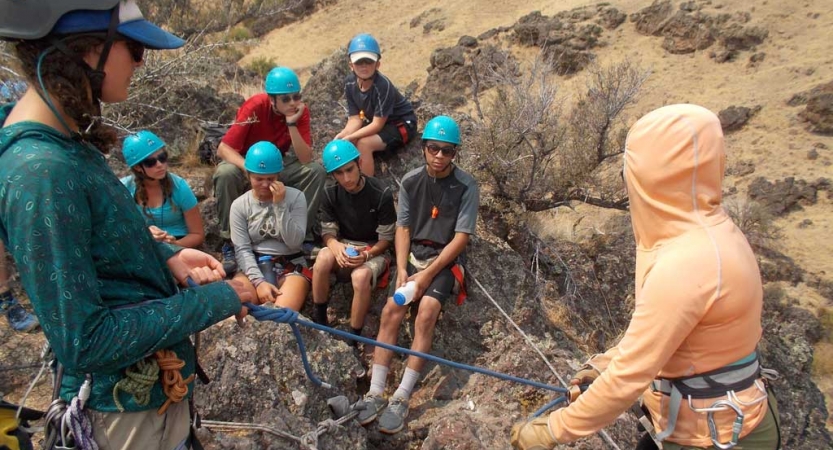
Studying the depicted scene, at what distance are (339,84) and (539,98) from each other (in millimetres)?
2320

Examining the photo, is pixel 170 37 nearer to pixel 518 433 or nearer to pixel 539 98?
pixel 518 433

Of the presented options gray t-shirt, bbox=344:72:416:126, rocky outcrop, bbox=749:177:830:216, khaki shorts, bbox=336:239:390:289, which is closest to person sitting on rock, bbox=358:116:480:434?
khaki shorts, bbox=336:239:390:289

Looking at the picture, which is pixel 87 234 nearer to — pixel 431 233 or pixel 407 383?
pixel 407 383

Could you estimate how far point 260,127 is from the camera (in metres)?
4.81

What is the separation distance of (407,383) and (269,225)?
1508mm

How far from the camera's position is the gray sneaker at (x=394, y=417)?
3188mm

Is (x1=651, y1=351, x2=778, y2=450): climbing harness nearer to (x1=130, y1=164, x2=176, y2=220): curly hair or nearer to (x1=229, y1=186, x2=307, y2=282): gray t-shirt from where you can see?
(x1=229, y1=186, x2=307, y2=282): gray t-shirt

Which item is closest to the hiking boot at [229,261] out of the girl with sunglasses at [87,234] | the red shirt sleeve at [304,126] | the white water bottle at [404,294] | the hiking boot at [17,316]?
the red shirt sleeve at [304,126]

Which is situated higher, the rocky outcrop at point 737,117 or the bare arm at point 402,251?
the bare arm at point 402,251

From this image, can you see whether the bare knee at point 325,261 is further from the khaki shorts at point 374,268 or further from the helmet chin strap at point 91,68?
the helmet chin strap at point 91,68

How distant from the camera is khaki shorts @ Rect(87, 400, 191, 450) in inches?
60.6

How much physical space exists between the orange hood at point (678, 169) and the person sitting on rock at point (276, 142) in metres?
2.95

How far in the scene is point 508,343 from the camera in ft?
12.8

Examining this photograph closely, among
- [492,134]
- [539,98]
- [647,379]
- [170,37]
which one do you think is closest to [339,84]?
[492,134]
